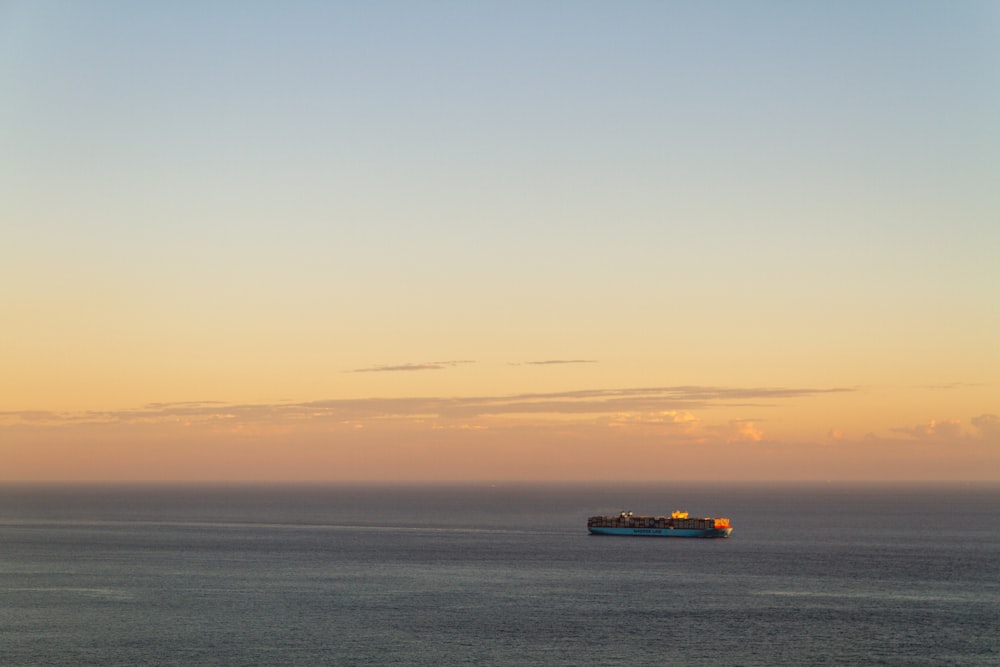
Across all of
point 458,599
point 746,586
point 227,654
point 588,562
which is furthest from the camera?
point 588,562

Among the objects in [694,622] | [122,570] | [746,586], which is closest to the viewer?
[694,622]

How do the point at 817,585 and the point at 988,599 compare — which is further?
the point at 817,585

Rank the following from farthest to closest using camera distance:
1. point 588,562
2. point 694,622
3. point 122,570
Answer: point 588,562 → point 122,570 → point 694,622

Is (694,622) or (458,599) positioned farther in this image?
(458,599)

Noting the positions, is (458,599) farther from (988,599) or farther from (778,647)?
(988,599)

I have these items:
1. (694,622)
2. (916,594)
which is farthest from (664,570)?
(694,622)

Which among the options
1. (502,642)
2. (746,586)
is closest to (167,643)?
(502,642)

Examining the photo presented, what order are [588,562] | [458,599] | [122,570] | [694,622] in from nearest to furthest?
1. [694,622]
2. [458,599]
3. [122,570]
4. [588,562]

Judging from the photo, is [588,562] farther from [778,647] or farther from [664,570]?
[778,647]

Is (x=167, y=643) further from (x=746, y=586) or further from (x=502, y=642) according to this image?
(x=746, y=586)
